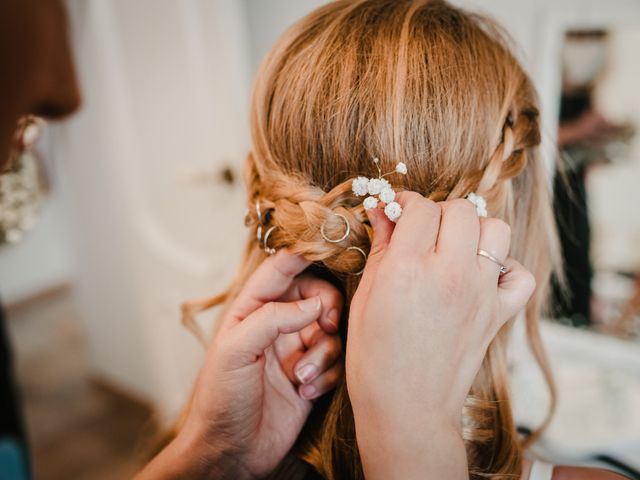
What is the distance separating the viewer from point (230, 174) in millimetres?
1216

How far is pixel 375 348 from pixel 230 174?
0.86 metres

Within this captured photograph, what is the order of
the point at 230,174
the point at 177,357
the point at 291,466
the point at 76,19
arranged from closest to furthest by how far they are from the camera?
the point at 291,466
the point at 230,174
the point at 76,19
the point at 177,357

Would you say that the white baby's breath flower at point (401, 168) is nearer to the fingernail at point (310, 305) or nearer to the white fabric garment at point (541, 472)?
the fingernail at point (310, 305)

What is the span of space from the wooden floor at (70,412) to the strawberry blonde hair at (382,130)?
1.29m

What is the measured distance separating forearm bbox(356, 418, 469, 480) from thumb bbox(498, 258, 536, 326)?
14 centimetres

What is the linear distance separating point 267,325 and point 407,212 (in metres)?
0.23

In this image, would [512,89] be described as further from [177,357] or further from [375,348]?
[177,357]

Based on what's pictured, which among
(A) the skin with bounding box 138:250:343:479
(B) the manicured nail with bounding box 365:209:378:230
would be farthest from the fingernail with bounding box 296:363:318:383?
(B) the manicured nail with bounding box 365:209:378:230

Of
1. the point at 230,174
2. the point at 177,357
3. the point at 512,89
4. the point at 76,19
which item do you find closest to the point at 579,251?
the point at 512,89

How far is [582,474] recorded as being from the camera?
61 centimetres

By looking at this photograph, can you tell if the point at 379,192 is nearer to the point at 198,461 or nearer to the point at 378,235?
the point at 378,235

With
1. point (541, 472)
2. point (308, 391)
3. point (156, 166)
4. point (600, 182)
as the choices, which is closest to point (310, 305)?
point (308, 391)

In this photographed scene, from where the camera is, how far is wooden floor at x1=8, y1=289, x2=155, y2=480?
169 cm

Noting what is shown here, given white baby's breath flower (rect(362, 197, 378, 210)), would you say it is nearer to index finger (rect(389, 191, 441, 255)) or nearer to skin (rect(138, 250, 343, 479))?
index finger (rect(389, 191, 441, 255))
